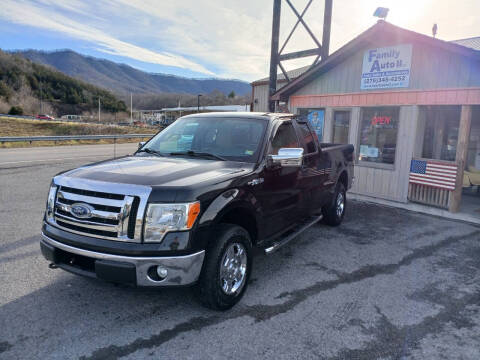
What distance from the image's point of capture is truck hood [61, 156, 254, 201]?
3055 millimetres

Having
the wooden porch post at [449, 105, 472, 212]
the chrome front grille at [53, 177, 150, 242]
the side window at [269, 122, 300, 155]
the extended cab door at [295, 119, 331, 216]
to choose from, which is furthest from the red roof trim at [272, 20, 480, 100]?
the chrome front grille at [53, 177, 150, 242]

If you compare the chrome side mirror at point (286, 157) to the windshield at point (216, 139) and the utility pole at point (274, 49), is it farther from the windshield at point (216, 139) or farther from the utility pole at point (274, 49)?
the utility pole at point (274, 49)

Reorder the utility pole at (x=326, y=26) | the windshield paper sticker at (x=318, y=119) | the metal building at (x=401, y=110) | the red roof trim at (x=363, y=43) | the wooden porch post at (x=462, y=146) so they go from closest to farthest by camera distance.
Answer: the red roof trim at (x=363, y=43) < the wooden porch post at (x=462, y=146) < the metal building at (x=401, y=110) < the windshield paper sticker at (x=318, y=119) < the utility pole at (x=326, y=26)

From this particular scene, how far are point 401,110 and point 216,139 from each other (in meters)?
6.12

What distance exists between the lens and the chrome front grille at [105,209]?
2998mm

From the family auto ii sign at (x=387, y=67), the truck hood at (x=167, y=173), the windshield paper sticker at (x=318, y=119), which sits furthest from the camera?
the windshield paper sticker at (x=318, y=119)

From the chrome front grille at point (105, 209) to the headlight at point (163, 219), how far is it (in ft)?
0.24

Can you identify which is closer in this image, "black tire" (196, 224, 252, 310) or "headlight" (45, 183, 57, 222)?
"black tire" (196, 224, 252, 310)

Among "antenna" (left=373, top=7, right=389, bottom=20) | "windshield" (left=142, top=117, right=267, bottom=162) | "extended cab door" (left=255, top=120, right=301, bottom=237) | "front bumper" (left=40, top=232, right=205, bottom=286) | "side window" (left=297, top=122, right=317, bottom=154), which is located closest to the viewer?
"front bumper" (left=40, top=232, right=205, bottom=286)

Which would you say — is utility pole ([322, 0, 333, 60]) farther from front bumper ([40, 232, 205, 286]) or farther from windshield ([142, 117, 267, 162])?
front bumper ([40, 232, 205, 286])

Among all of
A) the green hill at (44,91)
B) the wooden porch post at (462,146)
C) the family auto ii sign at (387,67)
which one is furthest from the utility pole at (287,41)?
the green hill at (44,91)

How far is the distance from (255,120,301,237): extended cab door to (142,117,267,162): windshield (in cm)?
23

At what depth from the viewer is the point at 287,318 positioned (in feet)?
11.3

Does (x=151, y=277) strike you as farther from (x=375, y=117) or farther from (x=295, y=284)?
(x=375, y=117)
